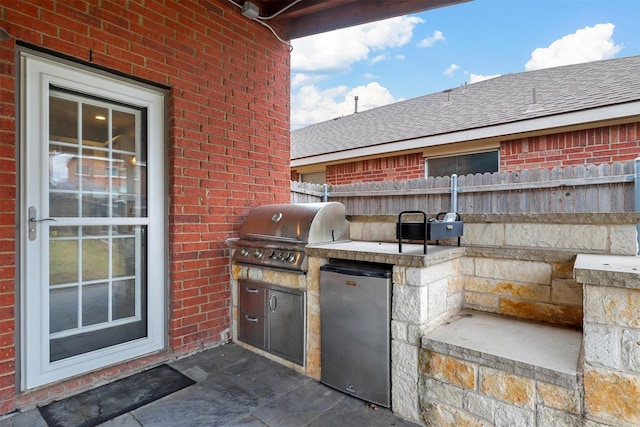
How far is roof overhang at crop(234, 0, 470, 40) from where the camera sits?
338 centimetres

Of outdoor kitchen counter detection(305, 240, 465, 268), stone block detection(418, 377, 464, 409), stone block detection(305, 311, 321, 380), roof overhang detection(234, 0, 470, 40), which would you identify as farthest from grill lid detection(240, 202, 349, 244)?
roof overhang detection(234, 0, 470, 40)

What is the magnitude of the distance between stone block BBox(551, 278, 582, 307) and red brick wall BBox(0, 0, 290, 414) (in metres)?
2.83

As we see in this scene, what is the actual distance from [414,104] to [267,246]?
6993mm

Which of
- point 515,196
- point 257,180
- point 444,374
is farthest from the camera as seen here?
point 515,196

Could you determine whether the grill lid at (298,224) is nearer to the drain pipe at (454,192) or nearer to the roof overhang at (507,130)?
the drain pipe at (454,192)

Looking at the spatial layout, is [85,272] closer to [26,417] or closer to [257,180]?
[26,417]

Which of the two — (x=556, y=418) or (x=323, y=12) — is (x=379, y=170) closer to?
(x=323, y=12)

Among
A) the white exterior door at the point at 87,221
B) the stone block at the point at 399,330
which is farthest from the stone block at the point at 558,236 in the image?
the white exterior door at the point at 87,221

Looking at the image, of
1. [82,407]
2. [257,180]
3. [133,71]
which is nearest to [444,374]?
[82,407]

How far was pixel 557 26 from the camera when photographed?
7277mm

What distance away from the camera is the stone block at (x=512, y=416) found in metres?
1.64

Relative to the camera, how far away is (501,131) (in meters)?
5.11

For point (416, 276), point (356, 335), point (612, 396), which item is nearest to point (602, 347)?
point (612, 396)

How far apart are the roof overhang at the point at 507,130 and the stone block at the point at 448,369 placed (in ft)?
14.2
